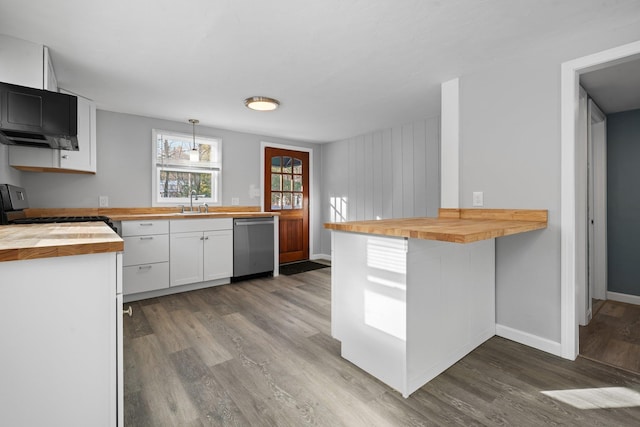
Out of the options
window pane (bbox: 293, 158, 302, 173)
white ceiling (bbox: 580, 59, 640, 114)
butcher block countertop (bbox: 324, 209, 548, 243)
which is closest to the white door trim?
butcher block countertop (bbox: 324, 209, 548, 243)

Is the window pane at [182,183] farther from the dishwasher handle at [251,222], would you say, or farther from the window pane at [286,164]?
the window pane at [286,164]

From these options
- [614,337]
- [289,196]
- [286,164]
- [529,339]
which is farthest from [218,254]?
[614,337]

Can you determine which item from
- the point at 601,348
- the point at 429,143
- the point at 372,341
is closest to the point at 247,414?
the point at 372,341

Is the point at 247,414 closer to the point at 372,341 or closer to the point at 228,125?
the point at 372,341

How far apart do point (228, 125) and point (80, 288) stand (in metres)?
3.66

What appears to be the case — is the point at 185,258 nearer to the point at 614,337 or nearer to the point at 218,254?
the point at 218,254

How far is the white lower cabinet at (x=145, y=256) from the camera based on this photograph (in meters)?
3.26

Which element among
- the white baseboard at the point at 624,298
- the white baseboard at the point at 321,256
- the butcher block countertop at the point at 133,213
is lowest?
the white baseboard at the point at 624,298

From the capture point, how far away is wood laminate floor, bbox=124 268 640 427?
1.51 m

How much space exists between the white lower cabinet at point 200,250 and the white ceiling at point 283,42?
4.83ft

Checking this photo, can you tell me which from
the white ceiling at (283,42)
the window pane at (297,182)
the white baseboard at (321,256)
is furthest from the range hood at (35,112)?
the white baseboard at (321,256)

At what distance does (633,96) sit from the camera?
284cm

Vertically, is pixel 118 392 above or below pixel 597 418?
above

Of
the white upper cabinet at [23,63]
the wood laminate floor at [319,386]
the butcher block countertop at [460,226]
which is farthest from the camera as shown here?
the white upper cabinet at [23,63]
